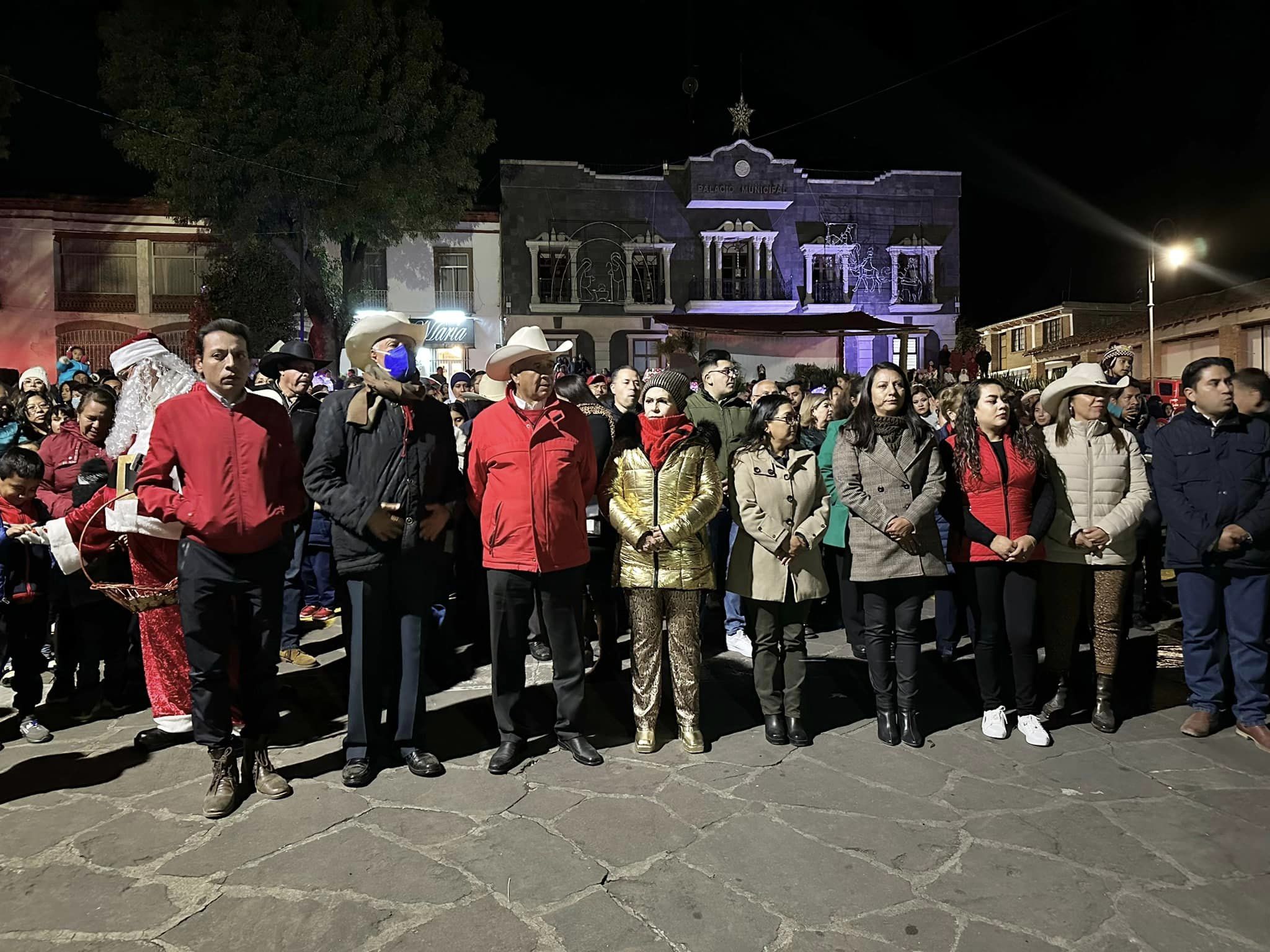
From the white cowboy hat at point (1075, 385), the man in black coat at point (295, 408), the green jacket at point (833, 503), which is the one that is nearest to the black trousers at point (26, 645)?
the man in black coat at point (295, 408)

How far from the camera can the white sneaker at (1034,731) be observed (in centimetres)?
492

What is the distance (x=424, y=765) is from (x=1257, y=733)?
467 cm

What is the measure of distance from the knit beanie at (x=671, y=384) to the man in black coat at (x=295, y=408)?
2.68 m

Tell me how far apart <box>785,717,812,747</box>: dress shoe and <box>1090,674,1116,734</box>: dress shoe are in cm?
176

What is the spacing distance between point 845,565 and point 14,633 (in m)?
5.73

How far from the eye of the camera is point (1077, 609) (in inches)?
209

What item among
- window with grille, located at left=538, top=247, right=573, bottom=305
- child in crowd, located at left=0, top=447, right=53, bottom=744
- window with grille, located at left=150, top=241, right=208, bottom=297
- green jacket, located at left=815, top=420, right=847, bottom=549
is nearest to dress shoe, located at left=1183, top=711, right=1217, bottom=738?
green jacket, located at left=815, top=420, right=847, bottom=549

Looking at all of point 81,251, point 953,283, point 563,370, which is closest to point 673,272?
point 953,283

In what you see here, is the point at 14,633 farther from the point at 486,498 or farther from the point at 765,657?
the point at 765,657

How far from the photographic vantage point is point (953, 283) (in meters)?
30.2

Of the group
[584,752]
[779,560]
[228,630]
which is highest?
[779,560]

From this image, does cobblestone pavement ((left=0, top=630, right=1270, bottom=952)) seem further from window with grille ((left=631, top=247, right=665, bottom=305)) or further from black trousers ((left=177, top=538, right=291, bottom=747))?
window with grille ((left=631, top=247, right=665, bottom=305))

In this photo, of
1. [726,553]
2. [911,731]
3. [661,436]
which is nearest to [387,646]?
[661,436]

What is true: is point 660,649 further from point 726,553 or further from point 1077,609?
point 1077,609
